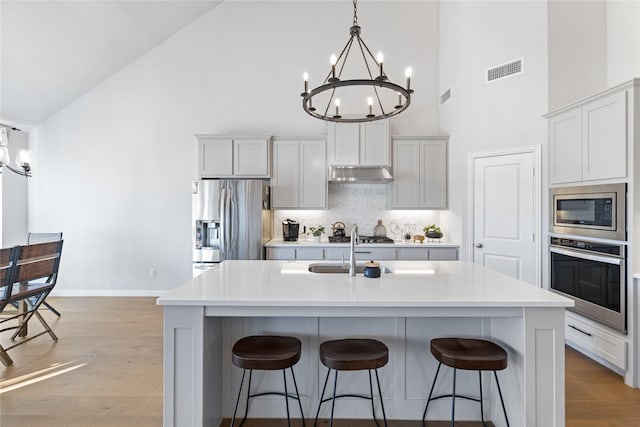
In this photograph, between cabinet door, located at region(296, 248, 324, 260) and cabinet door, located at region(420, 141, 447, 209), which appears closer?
cabinet door, located at region(296, 248, 324, 260)

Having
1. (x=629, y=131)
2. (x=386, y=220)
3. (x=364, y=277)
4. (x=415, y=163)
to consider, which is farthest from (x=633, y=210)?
(x=386, y=220)

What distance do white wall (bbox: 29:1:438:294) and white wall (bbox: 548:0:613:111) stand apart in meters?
1.79

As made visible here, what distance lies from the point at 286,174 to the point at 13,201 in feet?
13.2

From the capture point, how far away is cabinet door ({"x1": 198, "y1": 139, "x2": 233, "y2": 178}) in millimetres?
4676

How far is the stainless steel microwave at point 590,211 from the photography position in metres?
2.62

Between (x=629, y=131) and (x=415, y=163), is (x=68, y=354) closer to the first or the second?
(x=415, y=163)

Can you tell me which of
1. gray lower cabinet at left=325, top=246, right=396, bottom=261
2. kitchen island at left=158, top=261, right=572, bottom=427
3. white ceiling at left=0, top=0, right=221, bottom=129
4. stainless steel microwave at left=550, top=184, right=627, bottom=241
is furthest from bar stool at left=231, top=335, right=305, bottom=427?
white ceiling at left=0, top=0, right=221, bottom=129

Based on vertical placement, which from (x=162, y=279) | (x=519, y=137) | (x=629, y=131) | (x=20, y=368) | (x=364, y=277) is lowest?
(x=20, y=368)

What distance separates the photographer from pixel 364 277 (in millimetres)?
2250

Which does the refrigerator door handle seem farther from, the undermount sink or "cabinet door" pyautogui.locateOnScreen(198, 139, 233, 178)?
the undermount sink

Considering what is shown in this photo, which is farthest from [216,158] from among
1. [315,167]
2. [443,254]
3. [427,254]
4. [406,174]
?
[443,254]

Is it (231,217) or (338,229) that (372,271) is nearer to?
(231,217)

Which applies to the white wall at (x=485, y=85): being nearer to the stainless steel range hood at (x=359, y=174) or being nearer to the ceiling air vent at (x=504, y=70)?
the ceiling air vent at (x=504, y=70)

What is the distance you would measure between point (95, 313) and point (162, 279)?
3.23 ft
